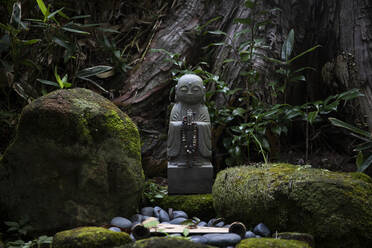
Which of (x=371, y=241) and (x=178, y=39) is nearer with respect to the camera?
(x=371, y=241)

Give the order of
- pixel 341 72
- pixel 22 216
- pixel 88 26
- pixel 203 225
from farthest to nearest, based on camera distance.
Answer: pixel 88 26
pixel 341 72
pixel 203 225
pixel 22 216

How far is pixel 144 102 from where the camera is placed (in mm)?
5668

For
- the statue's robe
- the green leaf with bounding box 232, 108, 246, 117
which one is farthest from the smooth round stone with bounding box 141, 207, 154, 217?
the green leaf with bounding box 232, 108, 246, 117

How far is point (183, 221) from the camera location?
11.7ft

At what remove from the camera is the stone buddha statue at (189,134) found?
173 inches

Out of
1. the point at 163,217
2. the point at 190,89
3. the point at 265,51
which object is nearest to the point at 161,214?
the point at 163,217

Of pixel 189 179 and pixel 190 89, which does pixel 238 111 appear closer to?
pixel 190 89

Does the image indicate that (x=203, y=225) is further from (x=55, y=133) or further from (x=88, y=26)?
(x=88, y=26)

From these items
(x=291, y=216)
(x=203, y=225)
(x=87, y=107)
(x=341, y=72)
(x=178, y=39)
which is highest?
→ (x=178, y=39)

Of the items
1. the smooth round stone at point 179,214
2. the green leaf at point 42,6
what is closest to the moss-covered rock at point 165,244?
the smooth round stone at point 179,214

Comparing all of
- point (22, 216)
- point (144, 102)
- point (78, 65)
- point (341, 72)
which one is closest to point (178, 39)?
point (144, 102)

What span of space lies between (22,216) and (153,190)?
1.52 metres

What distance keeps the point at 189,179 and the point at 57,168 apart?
1.63 m

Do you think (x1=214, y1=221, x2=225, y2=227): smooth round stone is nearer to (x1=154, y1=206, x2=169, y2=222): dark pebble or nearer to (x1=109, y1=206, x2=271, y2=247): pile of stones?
(x1=109, y1=206, x2=271, y2=247): pile of stones
